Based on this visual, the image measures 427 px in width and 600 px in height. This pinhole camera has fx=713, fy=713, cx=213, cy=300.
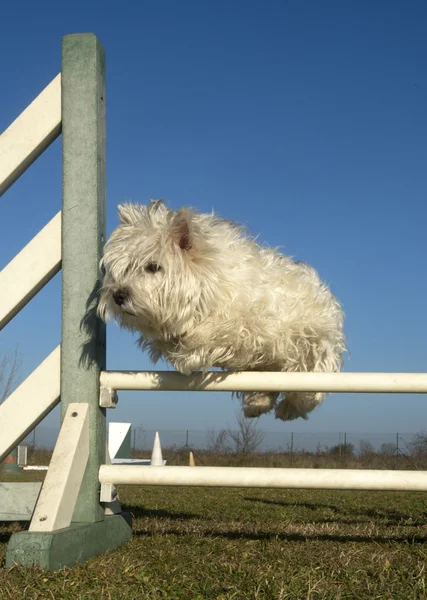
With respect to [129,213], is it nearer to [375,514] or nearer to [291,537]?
[291,537]

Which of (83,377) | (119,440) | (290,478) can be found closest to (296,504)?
(290,478)

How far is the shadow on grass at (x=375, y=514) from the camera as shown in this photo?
16.3 ft

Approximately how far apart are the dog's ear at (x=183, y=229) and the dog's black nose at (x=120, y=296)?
1.18 ft

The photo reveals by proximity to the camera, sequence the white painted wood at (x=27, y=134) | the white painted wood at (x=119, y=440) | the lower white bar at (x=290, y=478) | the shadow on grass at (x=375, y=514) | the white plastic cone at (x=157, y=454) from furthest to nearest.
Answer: the white painted wood at (x=119, y=440) → the white plastic cone at (x=157, y=454) → the shadow on grass at (x=375, y=514) → the white painted wood at (x=27, y=134) → the lower white bar at (x=290, y=478)

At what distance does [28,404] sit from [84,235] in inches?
33.5

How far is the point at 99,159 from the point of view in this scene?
3529 mm

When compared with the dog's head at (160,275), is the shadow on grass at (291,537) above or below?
below

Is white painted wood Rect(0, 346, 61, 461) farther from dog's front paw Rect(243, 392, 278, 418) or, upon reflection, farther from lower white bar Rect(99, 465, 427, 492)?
dog's front paw Rect(243, 392, 278, 418)

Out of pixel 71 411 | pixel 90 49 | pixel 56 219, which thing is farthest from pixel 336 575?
pixel 90 49

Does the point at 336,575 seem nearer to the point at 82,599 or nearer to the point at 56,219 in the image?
the point at 82,599

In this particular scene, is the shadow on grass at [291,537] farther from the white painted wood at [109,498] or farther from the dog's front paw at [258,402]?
the dog's front paw at [258,402]

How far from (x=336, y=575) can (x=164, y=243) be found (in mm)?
1606

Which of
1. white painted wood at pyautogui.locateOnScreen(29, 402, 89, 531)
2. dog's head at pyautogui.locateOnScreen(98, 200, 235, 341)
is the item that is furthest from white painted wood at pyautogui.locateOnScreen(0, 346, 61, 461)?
dog's head at pyautogui.locateOnScreen(98, 200, 235, 341)

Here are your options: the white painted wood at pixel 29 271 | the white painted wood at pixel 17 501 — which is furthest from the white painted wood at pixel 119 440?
the white painted wood at pixel 29 271
